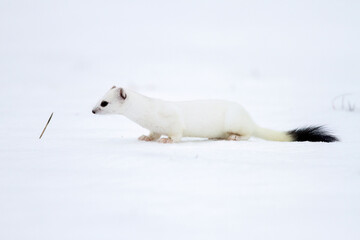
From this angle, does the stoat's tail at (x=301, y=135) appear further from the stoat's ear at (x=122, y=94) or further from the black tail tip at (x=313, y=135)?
the stoat's ear at (x=122, y=94)

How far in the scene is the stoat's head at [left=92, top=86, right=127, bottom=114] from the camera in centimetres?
363

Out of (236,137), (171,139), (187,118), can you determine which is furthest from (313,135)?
(171,139)

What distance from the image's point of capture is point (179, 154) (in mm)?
2592

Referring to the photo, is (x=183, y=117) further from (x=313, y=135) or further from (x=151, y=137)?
(x=313, y=135)

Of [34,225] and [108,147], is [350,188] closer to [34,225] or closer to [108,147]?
[34,225]

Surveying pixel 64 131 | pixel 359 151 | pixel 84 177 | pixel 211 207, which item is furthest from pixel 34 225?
pixel 64 131

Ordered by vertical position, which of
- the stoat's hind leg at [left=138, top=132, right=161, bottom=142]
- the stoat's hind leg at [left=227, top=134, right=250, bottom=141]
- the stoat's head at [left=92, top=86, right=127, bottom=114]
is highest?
the stoat's head at [left=92, top=86, right=127, bottom=114]

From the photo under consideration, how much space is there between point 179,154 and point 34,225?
1.26m

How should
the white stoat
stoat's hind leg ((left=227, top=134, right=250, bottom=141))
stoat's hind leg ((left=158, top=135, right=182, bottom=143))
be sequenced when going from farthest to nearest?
stoat's hind leg ((left=227, top=134, right=250, bottom=141))
the white stoat
stoat's hind leg ((left=158, top=135, right=182, bottom=143))

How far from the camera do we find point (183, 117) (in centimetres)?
367

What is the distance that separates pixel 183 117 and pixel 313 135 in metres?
1.19

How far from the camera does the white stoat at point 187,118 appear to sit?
11.8ft

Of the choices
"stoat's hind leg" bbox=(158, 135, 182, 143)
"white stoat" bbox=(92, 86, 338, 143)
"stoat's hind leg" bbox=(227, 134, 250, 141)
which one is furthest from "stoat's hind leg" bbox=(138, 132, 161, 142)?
"stoat's hind leg" bbox=(227, 134, 250, 141)

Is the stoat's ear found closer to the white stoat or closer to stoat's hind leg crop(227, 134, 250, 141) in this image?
the white stoat
